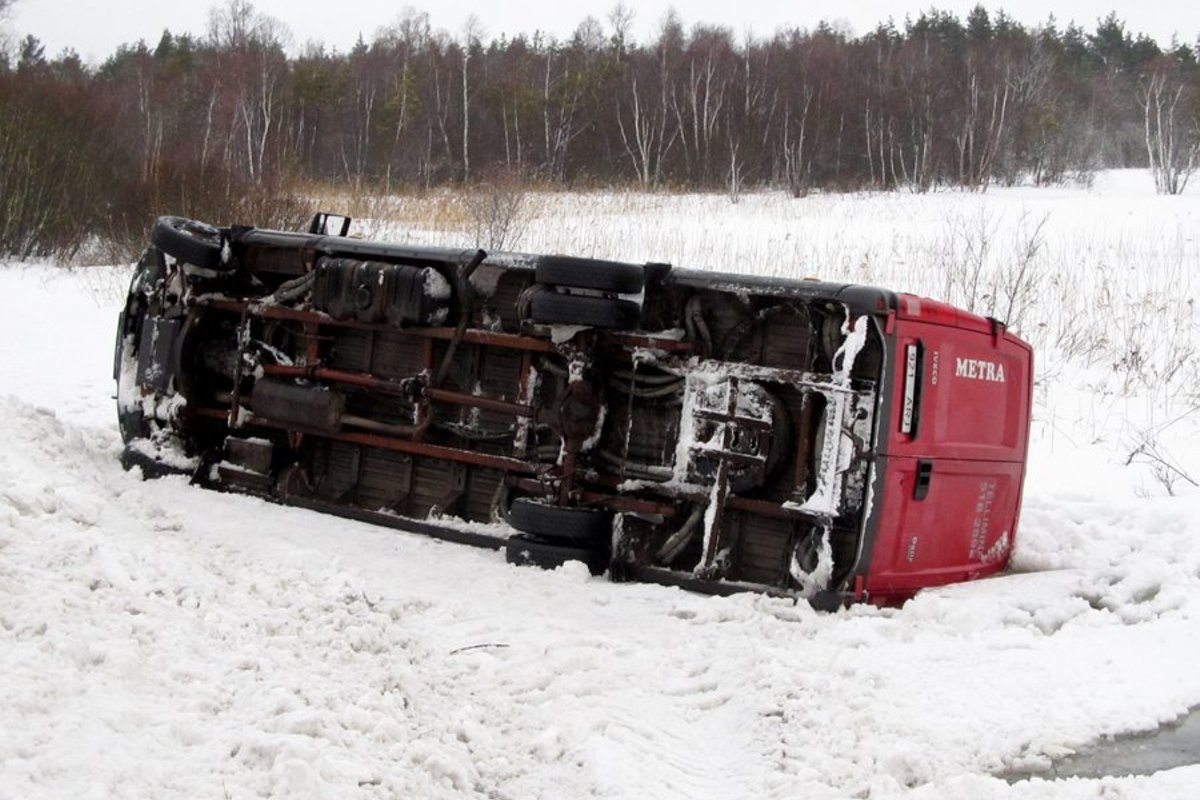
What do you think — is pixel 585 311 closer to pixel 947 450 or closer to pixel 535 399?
pixel 535 399

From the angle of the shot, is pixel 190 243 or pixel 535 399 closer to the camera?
pixel 535 399

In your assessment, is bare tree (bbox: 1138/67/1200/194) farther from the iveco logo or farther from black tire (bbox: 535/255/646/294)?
black tire (bbox: 535/255/646/294)

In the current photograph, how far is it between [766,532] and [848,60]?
45291mm

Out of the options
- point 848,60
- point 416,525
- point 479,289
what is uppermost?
point 848,60

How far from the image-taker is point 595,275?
556 centimetres

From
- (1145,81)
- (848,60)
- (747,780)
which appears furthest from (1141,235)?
(1145,81)

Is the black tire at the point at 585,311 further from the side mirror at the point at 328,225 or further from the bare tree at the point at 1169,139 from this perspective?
the bare tree at the point at 1169,139

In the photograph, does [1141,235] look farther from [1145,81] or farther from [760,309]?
[1145,81]

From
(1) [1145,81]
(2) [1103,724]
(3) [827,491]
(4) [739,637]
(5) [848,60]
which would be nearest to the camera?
(2) [1103,724]

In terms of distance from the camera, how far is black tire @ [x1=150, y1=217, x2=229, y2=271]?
22.1 ft

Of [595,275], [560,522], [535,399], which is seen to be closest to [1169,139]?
[535,399]

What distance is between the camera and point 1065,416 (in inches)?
401

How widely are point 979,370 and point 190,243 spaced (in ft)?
14.1

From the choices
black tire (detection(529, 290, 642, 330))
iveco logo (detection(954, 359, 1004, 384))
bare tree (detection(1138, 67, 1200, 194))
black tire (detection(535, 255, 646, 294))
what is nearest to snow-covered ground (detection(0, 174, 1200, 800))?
iveco logo (detection(954, 359, 1004, 384))
